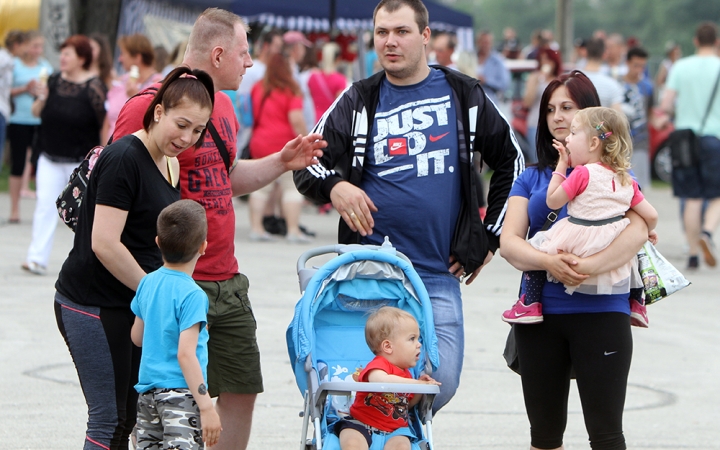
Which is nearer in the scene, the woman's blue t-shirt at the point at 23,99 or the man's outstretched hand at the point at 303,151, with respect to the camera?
the man's outstretched hand at the point at 303,151

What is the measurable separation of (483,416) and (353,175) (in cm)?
209

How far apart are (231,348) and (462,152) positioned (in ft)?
4.68

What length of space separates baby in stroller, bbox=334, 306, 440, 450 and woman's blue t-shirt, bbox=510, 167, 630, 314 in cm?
59

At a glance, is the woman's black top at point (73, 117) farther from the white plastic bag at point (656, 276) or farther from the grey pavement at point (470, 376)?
the white plastic bag at point (656, 276)

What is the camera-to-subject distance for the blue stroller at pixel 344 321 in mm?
4301

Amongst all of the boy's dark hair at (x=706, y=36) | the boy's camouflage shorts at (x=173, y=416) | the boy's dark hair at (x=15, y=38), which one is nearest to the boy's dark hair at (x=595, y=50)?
the boy's dark hair at (x=706, y=36)

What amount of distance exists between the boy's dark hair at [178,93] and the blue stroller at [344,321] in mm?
923

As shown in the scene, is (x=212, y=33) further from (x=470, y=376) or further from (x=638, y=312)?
(x=470, y=376)

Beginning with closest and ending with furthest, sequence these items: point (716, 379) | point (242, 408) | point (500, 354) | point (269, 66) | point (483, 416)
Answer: point (242, 408) → point (483, 416) → point (716, 379) → point (500, 354) → point (269, 66)

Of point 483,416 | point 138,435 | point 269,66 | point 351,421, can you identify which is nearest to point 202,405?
point 138,435

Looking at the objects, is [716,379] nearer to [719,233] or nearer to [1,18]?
[719,233]

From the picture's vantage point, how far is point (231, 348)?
4.70 meters

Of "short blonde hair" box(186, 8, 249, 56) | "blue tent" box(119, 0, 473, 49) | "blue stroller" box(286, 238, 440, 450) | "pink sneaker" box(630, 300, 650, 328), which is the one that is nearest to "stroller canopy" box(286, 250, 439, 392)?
"blue stroller" box(286, 238, 440, 450)

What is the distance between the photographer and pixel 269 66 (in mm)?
11594
